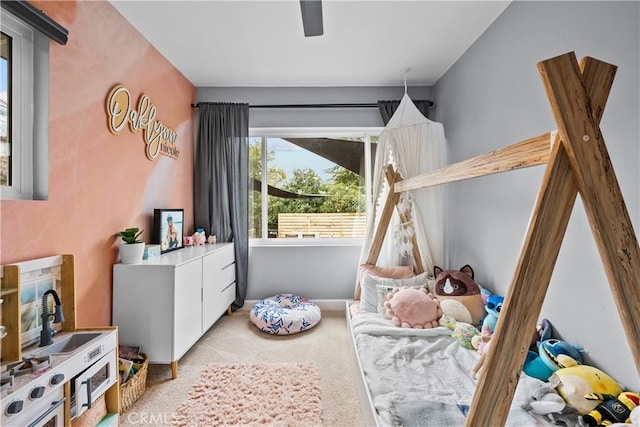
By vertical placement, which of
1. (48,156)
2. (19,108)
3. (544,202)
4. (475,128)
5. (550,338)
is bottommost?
(550,338)

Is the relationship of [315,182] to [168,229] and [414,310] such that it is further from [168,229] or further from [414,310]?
[414,310]

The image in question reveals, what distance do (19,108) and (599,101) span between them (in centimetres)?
244

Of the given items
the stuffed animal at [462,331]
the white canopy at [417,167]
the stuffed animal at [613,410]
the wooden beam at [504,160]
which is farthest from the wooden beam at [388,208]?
the stuffed animal at [613,410]

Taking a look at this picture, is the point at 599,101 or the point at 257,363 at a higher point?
the point at 599,101

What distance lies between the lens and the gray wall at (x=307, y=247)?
11.4 ft

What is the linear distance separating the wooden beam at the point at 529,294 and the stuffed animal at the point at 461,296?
1.48 m

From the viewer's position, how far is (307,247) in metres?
3.57

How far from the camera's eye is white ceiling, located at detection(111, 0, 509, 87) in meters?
2.13

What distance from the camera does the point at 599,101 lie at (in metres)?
0.85

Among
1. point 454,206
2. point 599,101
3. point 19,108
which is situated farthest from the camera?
point 454,206

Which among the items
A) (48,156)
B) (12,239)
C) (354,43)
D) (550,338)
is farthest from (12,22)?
(550,338)

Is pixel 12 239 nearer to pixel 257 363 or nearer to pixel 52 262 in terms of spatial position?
pixel 52 262

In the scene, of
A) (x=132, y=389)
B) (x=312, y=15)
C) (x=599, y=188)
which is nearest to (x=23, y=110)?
(x=312, y=15)

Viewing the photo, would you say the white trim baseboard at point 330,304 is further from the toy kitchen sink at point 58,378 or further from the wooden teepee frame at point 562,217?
the wooden teepee frame at point 562,217
